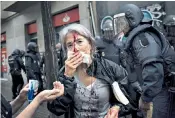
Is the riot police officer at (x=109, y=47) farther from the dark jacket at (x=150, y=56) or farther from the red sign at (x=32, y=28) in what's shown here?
the red sign at (x=32, y=28)

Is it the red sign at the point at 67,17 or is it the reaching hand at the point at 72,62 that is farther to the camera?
the red sign at the point at 67,17

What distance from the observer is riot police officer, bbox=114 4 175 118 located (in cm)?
291

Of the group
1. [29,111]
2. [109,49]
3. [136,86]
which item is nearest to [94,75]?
[29,111]

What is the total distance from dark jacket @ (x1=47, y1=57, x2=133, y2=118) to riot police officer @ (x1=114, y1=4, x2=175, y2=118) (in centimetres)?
68

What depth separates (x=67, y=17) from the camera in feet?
39.9

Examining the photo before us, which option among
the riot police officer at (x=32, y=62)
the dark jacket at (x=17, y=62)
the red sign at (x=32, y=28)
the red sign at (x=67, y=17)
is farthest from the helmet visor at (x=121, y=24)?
the red sign at (x=32, y=28)

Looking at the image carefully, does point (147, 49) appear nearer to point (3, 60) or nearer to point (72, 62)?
point (72, 62)

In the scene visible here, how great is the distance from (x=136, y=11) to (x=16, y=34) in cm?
1478

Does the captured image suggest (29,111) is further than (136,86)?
No

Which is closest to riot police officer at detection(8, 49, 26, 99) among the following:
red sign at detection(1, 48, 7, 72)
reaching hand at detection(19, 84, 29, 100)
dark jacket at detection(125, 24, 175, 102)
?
dark jacket at detection(125, 24, 175, 102)

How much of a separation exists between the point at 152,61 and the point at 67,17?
31.4 feet

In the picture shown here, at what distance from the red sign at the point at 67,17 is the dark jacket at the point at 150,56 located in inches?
332

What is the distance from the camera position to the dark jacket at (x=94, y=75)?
2.22 metres

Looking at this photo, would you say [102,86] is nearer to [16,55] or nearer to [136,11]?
[136,11]
